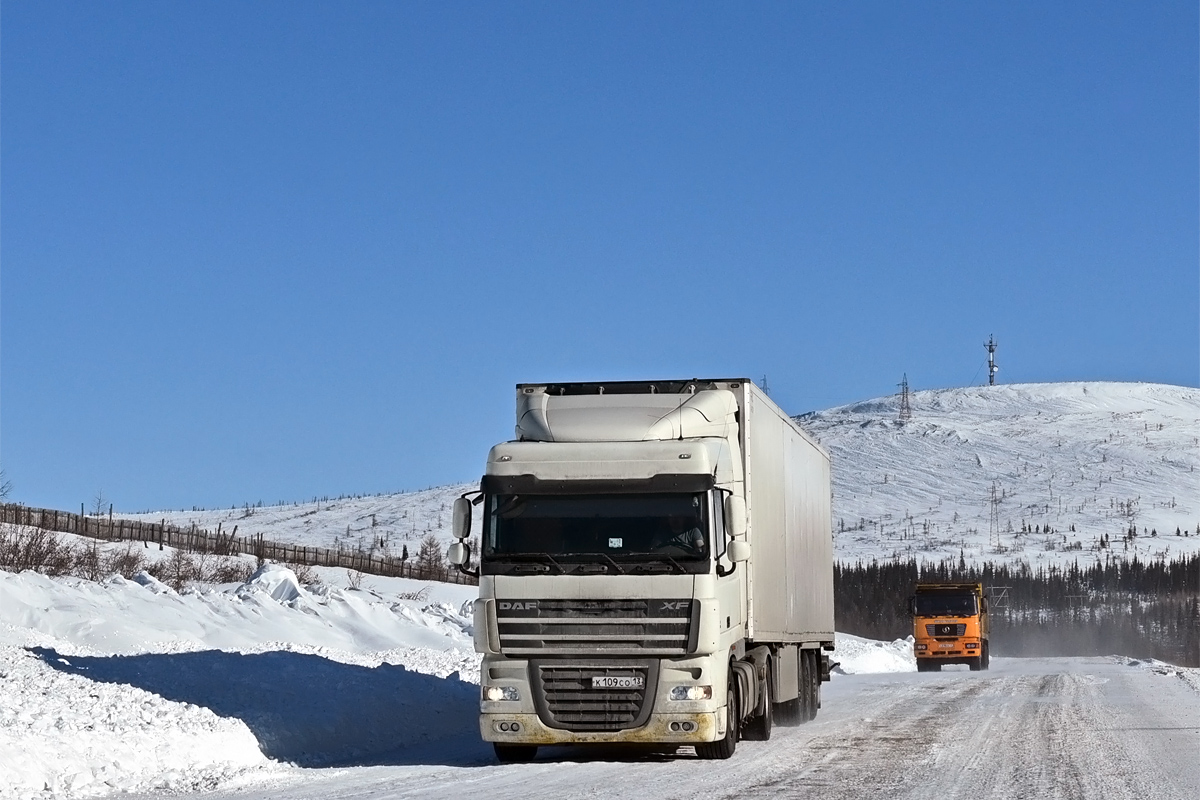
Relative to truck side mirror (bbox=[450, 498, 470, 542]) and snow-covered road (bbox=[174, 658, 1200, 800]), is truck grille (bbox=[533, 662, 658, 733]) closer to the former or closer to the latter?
snow-covered road (bbox=[174, 658, 1200, 800])

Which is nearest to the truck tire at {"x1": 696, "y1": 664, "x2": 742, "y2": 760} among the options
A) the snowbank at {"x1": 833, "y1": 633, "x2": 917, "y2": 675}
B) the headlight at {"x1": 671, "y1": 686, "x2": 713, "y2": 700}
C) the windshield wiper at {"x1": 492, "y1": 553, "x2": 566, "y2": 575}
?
the headlight at {"x1": 671, "y1": 686, "x2": 713, "y2": 700}

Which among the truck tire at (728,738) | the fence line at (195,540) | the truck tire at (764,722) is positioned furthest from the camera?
the fence line at (195,540)

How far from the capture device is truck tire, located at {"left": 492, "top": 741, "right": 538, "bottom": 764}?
16625mm

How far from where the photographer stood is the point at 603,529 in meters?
16.0

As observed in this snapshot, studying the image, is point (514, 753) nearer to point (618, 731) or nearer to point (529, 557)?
point (618, 731)

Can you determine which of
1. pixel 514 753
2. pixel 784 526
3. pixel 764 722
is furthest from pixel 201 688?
pixel 784 526

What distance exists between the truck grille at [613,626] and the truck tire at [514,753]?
4.45 feet

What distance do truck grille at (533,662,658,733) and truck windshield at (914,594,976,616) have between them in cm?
3769

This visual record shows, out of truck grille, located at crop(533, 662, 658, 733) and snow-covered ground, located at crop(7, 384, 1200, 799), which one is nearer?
snow-covered ground, located at crop(7, 384, 1200, 799)

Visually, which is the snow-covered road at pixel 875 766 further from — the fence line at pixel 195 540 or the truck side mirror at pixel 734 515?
the fence line at pixel 195 540

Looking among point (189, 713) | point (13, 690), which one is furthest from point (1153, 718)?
point (13, 690)

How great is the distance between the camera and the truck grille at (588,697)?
51.9ft

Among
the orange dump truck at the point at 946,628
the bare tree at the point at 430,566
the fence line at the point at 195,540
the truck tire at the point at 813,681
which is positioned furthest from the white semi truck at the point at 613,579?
the bare tree at the point at 430,566

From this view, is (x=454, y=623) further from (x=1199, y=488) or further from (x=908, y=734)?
(x=1199, y=488)
